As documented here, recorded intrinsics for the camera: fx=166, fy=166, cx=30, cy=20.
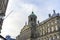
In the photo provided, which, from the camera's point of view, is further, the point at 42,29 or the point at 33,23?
the point at 33,23

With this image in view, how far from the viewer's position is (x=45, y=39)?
6328cm

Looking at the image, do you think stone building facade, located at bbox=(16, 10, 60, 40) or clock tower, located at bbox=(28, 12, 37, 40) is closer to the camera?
stone building facade, located at bbox=(16, 10, 60, 40)

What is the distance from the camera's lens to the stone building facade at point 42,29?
190ft

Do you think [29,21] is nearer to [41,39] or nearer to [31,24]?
[31,24]

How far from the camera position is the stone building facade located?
57812mm

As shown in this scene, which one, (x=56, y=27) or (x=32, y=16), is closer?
(x=56, y=27)

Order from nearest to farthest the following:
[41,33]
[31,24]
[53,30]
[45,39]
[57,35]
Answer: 1. [57,35]
2. [53,30]
3. [45,39]
4. [41,33]
5. [31,24]

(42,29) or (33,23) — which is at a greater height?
(33,23)

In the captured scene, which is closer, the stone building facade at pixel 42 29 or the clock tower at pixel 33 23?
the stone building facade at pixel 42 29

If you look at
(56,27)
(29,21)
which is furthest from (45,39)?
(29,21)

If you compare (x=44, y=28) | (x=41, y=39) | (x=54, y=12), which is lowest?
(x=41, y=39)

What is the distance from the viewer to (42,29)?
220 ft

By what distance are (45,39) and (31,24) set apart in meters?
12.3

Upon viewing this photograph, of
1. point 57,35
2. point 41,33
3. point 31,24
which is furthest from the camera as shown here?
point 31,24
